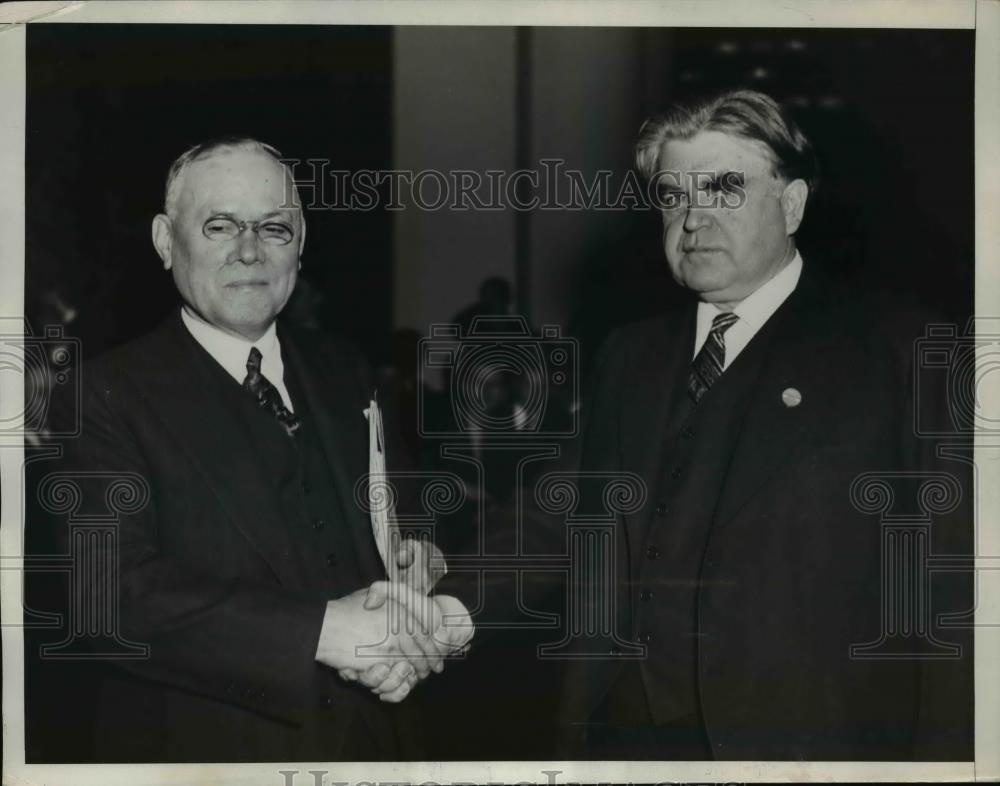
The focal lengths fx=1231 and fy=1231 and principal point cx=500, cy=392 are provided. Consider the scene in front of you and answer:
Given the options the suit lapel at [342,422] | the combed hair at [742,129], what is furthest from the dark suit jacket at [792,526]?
the suit lapel at [342,422]

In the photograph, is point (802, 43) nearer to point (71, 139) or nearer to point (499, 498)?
point (499, 498)

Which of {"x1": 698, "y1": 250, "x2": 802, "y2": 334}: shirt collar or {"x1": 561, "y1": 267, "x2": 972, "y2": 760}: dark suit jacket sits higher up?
{"x1": 698, "y1": 250, "x2": 802, "y2": 334}: shirt collar

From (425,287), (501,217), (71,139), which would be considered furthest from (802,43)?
(71,139)

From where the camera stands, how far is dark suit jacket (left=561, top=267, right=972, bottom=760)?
10.2ft

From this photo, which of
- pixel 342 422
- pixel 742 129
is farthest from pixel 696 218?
pixel 342 422

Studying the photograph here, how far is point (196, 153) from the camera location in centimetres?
310

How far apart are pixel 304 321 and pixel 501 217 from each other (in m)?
0.57

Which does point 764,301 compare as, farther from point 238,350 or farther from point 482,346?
point 238,350

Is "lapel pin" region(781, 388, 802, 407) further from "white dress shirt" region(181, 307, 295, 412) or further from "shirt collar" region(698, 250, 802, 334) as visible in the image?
"white dress shirt" region(181, 307, 295, 412)

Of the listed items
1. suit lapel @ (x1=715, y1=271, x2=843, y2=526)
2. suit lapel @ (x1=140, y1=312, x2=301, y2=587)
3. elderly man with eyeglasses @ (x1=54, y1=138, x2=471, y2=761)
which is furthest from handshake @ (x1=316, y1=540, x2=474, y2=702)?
suit lapel @ (x1=715, y1=271, x2=843, y2=526)

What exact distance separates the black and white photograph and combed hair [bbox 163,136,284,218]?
0.01m

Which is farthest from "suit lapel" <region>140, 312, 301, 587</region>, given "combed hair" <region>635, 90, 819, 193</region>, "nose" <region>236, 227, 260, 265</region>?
"combed hair" <region>635, 90, 819, 193</region>

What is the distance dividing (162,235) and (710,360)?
1.42m

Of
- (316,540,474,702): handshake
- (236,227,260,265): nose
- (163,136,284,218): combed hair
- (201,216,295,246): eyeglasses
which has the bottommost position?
(316,540,474,702): handshake
